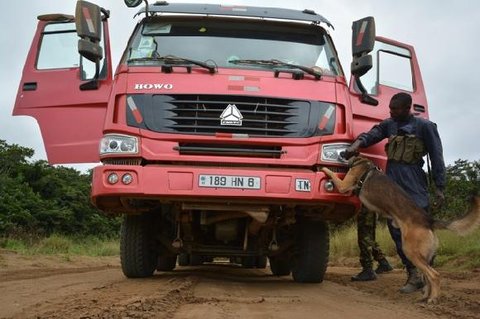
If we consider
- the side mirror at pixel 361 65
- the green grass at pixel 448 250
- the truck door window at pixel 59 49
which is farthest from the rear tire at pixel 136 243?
the green grass at pixel 448 250

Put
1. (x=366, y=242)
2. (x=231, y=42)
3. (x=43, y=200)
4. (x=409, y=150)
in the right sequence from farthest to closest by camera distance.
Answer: (x=43, y=200)
(x=366, y=242)
(x=231, y=42)
(x=409, y=150)

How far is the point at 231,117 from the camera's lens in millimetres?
5523

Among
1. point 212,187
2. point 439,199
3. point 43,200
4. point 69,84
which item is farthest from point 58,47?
point 43,200

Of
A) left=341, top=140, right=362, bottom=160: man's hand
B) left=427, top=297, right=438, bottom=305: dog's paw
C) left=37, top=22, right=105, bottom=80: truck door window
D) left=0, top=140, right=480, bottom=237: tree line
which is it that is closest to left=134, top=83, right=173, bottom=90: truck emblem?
left=37, top=22, right=105, bottom=80: truck door window

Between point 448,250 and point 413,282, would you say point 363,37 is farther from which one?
point 448,250

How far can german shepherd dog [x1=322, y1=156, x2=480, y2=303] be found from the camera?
5.43 metres

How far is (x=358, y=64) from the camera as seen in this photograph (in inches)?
243

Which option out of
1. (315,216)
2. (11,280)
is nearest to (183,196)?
(315,216)

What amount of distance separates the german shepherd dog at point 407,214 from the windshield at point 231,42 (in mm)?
1161

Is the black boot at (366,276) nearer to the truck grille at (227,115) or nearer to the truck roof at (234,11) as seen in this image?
the truck grille at (227,115)

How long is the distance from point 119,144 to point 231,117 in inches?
39.9

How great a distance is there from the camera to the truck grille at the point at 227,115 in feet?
18.1

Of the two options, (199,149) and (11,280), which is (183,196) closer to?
(199,149)

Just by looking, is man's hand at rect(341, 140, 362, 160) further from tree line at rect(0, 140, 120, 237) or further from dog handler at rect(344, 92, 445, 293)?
tree line at rect(0, 140, 120, 237)
